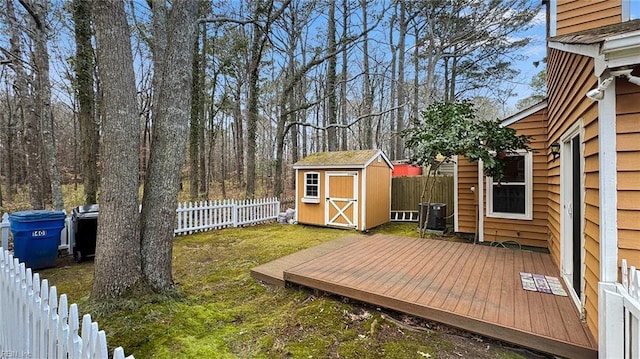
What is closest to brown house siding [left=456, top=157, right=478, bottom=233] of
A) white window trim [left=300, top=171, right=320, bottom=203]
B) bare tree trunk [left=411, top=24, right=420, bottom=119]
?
white window trim [left=300, top=171, right=320, bottom=203]

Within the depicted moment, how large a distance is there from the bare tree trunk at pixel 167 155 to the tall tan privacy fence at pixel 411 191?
8020mm

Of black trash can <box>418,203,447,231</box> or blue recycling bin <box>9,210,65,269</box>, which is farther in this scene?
black trash can <box>418,203,447,231</box>

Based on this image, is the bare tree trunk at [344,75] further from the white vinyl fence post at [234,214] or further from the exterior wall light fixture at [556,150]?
the exterior wall light fixture at [556,150]

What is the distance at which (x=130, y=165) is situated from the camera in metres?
3.05

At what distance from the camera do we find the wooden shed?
8.38 meters

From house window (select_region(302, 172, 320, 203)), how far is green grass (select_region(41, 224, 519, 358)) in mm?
4806

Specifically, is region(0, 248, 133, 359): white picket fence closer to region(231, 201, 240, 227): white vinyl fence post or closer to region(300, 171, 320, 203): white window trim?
region(231, 201, 240, 227): white vinyl fence post

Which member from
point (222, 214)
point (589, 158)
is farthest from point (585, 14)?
point (222, 214)

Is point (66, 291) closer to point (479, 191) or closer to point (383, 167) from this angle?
point (479, 191)

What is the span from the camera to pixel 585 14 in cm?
412

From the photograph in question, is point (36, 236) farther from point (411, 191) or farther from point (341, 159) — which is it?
point (411, 191)

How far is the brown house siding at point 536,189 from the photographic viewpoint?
556cm

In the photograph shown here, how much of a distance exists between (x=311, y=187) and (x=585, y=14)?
6.99m

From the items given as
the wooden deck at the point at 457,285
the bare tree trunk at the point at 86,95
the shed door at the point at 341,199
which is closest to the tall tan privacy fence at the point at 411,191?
the shed door at the point at 341,199
